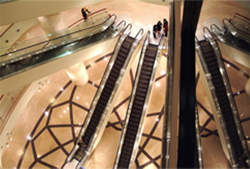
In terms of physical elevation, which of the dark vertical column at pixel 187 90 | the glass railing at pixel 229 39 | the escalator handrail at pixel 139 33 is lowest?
the dark vertical column at pixel 187 90

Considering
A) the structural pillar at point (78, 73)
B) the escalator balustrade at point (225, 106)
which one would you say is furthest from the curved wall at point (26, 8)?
the escalator balustrade at point (225, 106)

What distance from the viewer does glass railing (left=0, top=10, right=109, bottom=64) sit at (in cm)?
799

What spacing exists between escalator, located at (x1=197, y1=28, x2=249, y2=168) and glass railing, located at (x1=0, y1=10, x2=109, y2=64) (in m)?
4.63

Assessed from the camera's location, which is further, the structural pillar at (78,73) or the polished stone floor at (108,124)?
the structural pillar at (78,73)

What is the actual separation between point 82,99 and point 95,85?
98cm

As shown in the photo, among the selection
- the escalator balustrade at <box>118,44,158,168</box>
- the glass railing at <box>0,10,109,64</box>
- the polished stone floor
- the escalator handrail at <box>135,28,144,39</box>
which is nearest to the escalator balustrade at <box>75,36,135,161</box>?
the escalator handrail at <box>135,28,144,39</box>

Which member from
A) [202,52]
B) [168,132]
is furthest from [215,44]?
[168,132]

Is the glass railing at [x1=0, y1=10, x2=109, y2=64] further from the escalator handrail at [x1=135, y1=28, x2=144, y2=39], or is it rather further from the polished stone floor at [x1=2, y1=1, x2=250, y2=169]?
the polished stone floor at [x1=2, y1=1, x2=250, y2=169]

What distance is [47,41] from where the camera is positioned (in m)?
8.47

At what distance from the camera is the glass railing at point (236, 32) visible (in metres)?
8.31

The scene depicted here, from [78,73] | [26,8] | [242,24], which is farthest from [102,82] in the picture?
[242,24]

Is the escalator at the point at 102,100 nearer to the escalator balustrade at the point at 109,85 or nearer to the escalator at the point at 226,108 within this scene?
the escalator balustrade at the point at 109,85

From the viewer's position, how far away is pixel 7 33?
10.5 metres

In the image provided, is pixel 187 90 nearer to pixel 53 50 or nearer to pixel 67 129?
pixel 53 50
